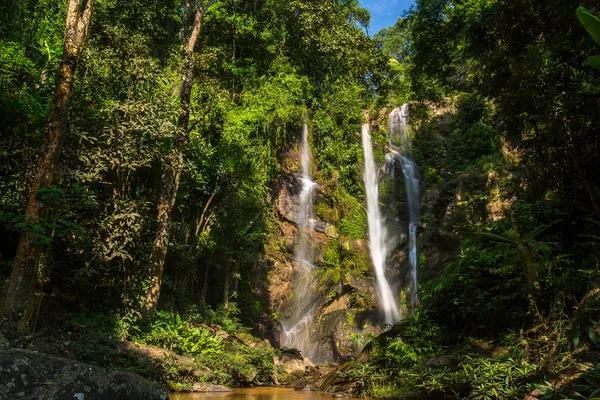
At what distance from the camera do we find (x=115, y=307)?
8.66m

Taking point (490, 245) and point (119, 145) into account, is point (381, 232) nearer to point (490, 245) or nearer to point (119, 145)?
point (490, 245)

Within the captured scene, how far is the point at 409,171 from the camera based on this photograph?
2234cm

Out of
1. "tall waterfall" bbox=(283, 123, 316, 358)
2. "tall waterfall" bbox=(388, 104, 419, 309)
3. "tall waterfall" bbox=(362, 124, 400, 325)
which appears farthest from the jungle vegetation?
"tall waterfall" bbox=(388, 104, 419, 309)

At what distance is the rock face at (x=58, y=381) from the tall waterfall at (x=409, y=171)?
49.1 feet

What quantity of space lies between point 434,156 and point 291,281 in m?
10.9

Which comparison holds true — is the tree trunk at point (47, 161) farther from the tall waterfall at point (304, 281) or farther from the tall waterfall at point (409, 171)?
the tall waterfall at point (409, 171)

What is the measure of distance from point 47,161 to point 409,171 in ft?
62.0

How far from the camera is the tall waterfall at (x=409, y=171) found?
18.4 metres

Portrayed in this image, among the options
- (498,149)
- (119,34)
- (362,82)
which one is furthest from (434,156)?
(119,34)

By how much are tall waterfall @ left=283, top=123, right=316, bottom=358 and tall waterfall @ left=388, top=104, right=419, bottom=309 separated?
4.44m

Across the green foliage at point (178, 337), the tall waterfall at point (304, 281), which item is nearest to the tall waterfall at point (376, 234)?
the tall waterfall at point (304, 281)

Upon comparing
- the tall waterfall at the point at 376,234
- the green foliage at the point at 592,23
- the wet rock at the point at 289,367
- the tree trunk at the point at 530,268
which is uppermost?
the tall waterfall at the point at 376,234

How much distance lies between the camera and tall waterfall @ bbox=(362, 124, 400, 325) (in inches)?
692

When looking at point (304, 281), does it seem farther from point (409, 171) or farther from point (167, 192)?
point (167, 192)
